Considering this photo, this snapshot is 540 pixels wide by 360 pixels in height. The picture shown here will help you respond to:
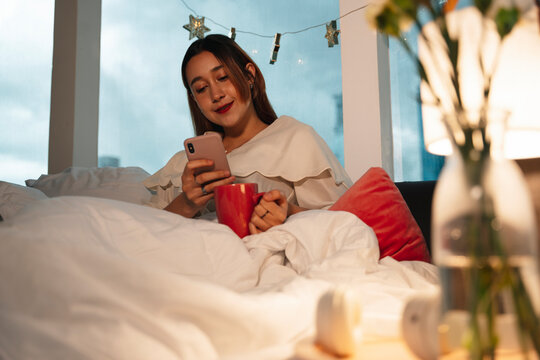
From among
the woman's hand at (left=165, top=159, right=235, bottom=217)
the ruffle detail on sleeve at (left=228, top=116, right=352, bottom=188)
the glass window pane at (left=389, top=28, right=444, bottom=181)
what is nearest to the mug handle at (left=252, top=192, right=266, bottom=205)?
the woman's hand at (left=165, top=159, right=235, bottom=217)

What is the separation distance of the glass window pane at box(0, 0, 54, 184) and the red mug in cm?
219

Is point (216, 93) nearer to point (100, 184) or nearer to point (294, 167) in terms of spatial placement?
A: point (294, 167)

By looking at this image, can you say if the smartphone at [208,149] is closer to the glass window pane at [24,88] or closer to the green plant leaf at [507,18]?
the green plant leaf at [507,18]

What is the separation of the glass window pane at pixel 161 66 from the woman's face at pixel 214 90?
3.25 ft

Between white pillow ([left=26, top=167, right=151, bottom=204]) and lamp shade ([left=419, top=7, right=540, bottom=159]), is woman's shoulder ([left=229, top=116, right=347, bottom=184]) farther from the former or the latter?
lamp shade ([left=419, top=7, right=540, bottom=159])

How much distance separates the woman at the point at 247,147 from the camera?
1.50 m

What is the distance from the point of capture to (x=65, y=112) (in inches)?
104

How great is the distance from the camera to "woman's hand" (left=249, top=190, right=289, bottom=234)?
112cm

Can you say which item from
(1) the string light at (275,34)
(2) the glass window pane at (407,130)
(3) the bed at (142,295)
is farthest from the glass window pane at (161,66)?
(3) the bed at (142,295)

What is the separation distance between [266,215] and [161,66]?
7.00 feet

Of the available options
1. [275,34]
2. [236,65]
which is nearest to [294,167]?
[236,65]

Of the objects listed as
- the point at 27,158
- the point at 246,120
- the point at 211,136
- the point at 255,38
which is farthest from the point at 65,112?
the point at 211,136

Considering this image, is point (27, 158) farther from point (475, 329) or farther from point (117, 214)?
point (475, 329)

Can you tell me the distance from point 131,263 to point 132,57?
8.85 feet
